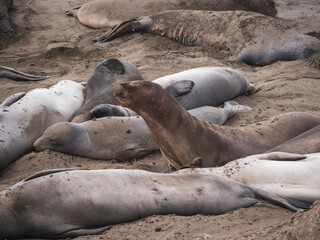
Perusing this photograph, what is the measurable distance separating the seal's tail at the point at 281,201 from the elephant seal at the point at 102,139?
1.55m

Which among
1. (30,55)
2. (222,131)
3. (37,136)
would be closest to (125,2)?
(30,55)

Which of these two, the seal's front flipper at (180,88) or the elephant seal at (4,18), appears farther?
the elephant seal at (4,18)

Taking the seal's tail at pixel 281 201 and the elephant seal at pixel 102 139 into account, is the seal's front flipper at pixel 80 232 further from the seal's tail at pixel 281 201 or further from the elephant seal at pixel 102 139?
the elephant seal at pixel 102 139

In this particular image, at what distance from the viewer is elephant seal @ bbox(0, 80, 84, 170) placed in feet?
15.4

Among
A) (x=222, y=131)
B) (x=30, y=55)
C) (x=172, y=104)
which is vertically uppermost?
(x=172, y=104)

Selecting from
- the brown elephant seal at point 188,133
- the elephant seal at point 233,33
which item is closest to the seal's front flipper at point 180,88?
the brown elephant seal at point 188,133

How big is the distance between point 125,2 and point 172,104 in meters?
6.24

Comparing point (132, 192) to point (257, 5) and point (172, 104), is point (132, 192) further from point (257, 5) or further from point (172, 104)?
point (257, 5)

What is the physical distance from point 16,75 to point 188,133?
3.62m

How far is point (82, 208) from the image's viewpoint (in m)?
3.08

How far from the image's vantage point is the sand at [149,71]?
3020mm

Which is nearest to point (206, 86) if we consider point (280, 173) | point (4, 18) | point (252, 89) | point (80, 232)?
point (252, 89)

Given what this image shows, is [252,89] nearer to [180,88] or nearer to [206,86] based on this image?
[206,86]

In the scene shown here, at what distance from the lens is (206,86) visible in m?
5.80
